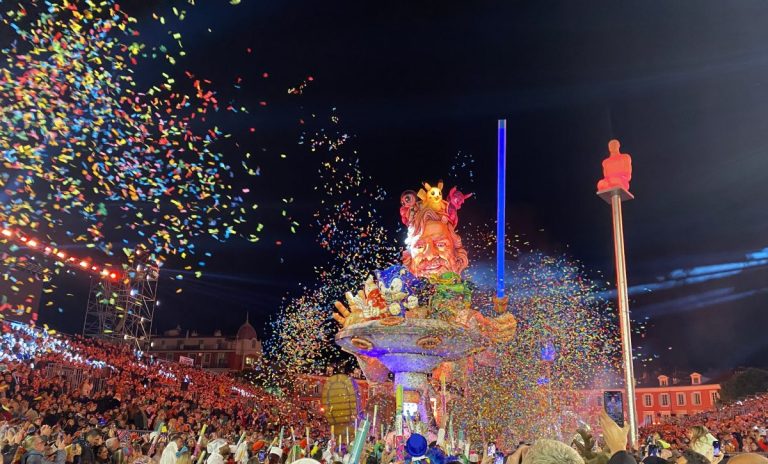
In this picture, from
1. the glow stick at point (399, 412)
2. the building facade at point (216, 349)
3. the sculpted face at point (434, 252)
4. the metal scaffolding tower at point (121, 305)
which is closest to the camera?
the glow stick at point (399, 412)

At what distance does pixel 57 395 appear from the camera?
18.6 meters

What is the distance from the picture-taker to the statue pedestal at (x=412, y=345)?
20.2 m

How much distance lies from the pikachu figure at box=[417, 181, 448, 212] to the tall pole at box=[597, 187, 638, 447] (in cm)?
602

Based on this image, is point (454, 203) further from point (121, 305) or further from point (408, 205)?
point (121, 305)

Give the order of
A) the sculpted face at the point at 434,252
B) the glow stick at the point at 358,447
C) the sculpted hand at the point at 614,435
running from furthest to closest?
the sculpted face at the point at 434,252
the glow stick at the point at 358,447
the sculpted hand at the point at 614,435

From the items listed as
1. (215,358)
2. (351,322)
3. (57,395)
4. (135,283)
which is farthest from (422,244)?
(215,358)

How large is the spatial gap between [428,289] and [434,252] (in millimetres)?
1448

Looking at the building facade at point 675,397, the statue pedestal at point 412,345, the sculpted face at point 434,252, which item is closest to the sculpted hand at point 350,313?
the statue pedestal at point 412,345

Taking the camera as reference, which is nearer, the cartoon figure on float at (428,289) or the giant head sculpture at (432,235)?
the cartoon figure on float at (428,289)

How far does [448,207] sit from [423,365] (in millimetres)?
6393

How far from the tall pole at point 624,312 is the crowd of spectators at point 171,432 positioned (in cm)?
117

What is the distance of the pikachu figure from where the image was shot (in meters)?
23.8

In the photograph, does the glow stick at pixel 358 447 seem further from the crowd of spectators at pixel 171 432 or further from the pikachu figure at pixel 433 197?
the pikachu figure at pixel 433 197

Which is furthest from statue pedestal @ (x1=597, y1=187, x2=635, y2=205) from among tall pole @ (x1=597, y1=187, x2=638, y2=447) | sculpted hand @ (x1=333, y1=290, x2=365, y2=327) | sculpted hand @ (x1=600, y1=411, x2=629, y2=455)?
sculpted hand @ (x1=600, y1=411, x2=629, y2=455)
